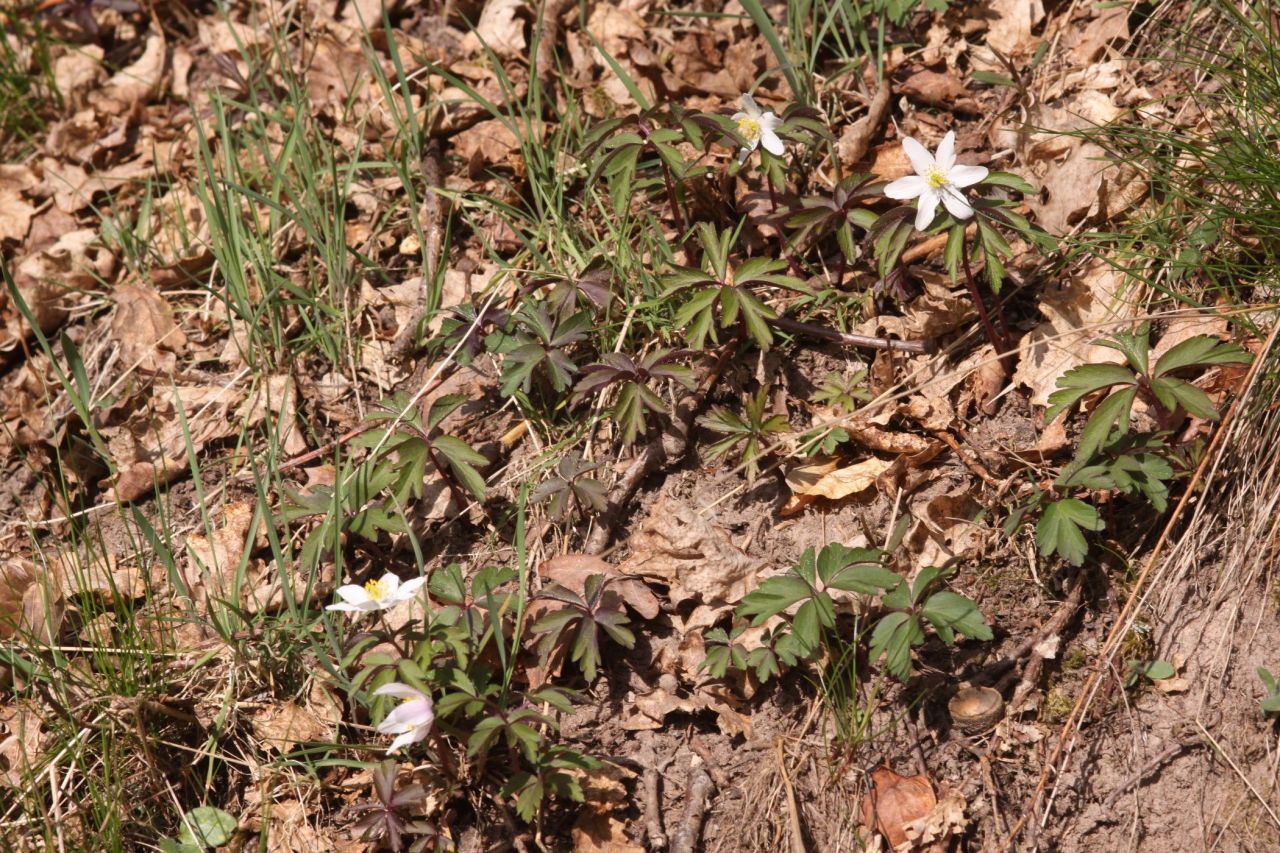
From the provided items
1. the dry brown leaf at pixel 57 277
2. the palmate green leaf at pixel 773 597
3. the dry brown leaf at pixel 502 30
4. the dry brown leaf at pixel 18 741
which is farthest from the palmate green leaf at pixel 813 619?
the dry brown leaf at pixel 57 277

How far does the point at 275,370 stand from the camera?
3.19m

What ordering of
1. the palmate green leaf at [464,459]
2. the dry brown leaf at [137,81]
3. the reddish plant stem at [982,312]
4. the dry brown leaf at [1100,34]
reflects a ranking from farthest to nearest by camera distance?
the dry brown leaf at [137,81]
the dry brown leaf at [1100,34]
the palmate green leaf at [464,459]
the reddish plant stem at [982,312]

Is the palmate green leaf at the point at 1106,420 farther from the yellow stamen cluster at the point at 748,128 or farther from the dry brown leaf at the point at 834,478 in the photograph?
the yellow stamen cluster at the point at 748,128

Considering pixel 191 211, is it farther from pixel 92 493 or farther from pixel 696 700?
pixel 696 700

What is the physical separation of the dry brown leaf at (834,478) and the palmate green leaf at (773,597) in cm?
35

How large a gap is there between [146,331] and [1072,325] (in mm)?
2916

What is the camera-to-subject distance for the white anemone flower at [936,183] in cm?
233

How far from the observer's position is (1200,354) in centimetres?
219

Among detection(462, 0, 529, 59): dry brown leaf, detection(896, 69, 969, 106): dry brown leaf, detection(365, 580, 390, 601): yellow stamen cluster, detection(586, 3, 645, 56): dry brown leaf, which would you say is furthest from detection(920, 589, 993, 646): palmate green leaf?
detection(462, 0, 529, 59): dry brown leaf

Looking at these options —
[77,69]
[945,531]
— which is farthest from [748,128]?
[77,69]

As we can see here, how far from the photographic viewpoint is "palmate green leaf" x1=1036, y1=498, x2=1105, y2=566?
219 cm

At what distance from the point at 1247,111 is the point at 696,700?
1978 millimetres

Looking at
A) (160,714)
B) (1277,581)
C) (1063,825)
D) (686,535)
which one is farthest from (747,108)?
(160,714)

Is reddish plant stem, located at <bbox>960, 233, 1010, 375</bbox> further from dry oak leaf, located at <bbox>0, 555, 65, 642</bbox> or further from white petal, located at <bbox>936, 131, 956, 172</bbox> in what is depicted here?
dry oak leaf, located at <bbox>0, 555, 65, 642</bbox>
